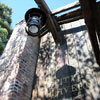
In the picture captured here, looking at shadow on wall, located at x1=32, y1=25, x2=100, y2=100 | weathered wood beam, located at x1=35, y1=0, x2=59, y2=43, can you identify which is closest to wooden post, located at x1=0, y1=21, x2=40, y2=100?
shadow on wall, located at x1=32, y1=25, x2=100, y2=100

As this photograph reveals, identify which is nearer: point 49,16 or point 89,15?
point 89,15

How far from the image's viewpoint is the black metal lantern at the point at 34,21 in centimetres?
224

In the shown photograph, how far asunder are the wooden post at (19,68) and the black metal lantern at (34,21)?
1.19 m

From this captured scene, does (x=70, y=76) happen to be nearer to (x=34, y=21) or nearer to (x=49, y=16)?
(x=34, y=21)

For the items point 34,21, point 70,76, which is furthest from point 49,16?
point 70,76

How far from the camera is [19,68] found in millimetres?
3000

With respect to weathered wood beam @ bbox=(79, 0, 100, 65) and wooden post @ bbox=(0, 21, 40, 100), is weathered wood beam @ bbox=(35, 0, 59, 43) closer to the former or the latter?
wooden post @ bbox=(0, 21, 40, 100)

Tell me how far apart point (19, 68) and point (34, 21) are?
1353 millimetres

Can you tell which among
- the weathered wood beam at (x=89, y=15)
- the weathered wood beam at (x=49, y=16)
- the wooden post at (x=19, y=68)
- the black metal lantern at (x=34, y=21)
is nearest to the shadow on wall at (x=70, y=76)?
Result: the wooden post at (x=19, y=68)

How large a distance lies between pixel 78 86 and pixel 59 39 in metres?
1.71

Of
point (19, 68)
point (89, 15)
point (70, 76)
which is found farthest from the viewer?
point (19, 68)

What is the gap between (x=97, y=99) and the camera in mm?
2254

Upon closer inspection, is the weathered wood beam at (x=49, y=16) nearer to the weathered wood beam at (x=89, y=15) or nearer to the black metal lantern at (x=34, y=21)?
the black metal lantern at (x=34, y=21)

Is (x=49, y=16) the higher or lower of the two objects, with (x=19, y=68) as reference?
higher
